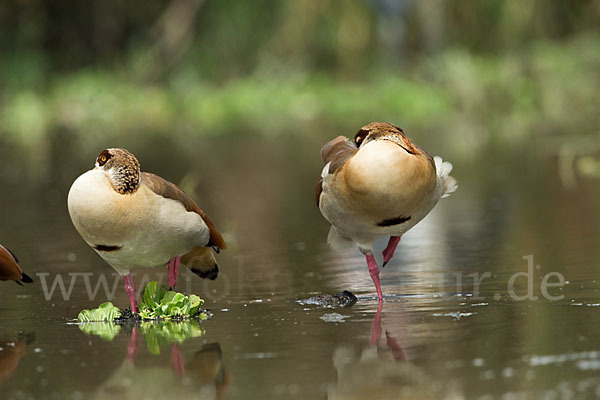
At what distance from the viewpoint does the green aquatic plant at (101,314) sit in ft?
24.2

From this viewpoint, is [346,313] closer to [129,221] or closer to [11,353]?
[129,221]

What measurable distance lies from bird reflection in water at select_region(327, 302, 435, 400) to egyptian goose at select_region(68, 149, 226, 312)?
157 centimetres

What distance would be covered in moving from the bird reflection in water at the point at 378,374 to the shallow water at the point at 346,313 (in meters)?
0.01

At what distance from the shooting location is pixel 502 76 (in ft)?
76.7

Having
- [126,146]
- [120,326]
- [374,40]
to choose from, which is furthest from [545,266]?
[374,40]

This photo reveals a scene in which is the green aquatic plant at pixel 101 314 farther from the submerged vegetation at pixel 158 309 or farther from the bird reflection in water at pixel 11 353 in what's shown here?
the bird reflection in water at pixel 11 353

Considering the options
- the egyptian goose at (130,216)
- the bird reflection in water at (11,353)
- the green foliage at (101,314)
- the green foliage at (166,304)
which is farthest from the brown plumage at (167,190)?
the bird reflection in water at (11,353)

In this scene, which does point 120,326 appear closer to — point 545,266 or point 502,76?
point 545,266

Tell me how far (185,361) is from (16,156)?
49.1 ft

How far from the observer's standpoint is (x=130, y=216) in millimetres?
7141

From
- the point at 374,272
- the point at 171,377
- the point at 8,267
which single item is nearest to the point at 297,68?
the point at 374,272

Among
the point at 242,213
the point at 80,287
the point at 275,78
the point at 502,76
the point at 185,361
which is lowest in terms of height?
the point at 185,361

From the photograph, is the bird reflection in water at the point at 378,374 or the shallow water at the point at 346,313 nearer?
the bird reflection in water at the point at 378,374

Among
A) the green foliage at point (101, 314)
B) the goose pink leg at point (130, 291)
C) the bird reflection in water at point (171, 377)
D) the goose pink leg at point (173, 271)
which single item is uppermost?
the goose pink leg at point (173, 271)
